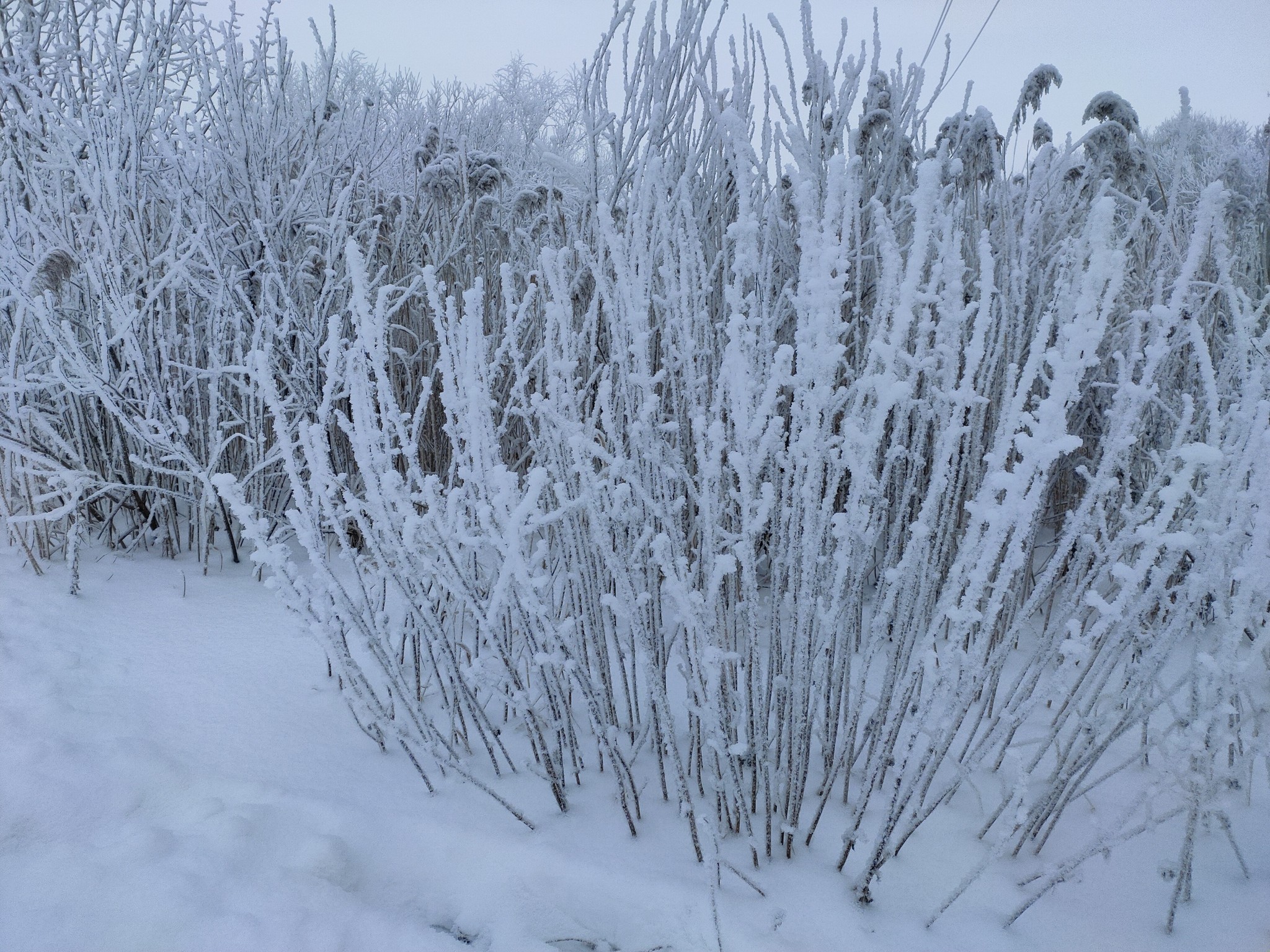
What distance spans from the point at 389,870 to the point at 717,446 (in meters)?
0.87

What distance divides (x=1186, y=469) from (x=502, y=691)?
1127 millimetres

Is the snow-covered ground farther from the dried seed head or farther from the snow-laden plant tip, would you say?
the dried seed head

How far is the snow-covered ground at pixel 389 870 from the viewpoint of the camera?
1104mm

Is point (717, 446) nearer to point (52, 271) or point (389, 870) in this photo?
point (389, 870)

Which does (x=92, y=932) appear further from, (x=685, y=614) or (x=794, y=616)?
(x=794, y=616)

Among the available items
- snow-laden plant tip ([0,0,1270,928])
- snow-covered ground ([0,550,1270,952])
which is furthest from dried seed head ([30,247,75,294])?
snow-covered ground ([0,550,1270,952])

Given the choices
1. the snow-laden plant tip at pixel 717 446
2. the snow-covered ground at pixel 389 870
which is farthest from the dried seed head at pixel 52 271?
the snow-covered ground at pixel 389 870

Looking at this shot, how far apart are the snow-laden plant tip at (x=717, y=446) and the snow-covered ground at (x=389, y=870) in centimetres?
5

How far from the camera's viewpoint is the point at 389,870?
1.23m

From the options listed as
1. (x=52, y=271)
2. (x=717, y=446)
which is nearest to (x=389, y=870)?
(x=717, y=446)

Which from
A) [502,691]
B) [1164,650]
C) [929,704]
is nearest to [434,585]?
[502,691]

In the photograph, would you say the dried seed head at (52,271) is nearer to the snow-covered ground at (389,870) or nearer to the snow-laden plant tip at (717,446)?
the snow-laden plant tip at (717,446)

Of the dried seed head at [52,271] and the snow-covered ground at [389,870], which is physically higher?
the dried seed head at [52,271]

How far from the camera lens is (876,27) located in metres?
2.03
